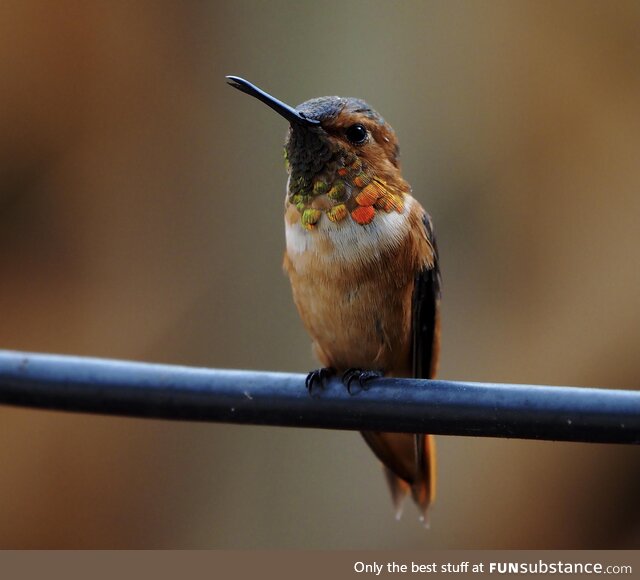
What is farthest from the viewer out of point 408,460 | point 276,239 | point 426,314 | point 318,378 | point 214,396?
point 276,239

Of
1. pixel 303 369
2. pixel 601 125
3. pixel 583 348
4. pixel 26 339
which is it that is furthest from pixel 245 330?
pixel 601 125

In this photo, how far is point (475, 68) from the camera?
3.79 m

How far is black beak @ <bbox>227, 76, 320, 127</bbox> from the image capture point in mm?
1736

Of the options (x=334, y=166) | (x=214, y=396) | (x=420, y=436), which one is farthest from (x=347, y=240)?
(x=214, y=396)

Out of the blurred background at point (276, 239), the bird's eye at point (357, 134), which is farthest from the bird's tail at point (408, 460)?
the blurred background at point (276, 239)

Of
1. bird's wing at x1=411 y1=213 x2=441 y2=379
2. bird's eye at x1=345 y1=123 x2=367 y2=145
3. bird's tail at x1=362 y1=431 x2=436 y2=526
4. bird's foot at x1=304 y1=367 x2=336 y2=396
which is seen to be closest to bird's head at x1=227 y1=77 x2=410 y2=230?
bird's eye at x1=345 y1=123 x2=367 y2=145

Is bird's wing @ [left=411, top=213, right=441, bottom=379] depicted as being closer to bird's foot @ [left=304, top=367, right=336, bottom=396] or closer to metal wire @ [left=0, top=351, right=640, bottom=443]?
bird's foot @ [left=304, top=367, right=336, bottom=396]

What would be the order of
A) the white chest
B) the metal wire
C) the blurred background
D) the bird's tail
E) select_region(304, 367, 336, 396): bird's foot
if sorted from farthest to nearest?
the blurred background < the bird's tail < the white chest < select_region(304, 367, 336, 396): bird's foot < the metal wire

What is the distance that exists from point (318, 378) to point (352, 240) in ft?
0.98

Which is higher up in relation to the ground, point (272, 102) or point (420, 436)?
point (272, 102)

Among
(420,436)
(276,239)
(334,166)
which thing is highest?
(334,166)

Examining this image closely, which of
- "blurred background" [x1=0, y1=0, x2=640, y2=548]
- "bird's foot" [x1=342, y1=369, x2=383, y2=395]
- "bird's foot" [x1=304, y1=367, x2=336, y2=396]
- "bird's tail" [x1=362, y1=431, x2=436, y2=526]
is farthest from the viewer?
"blurred background" [x1=0, y1=0, x2=640, y2=548]

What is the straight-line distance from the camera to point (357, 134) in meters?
1.88

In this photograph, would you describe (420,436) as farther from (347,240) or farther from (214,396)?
(214,396)
